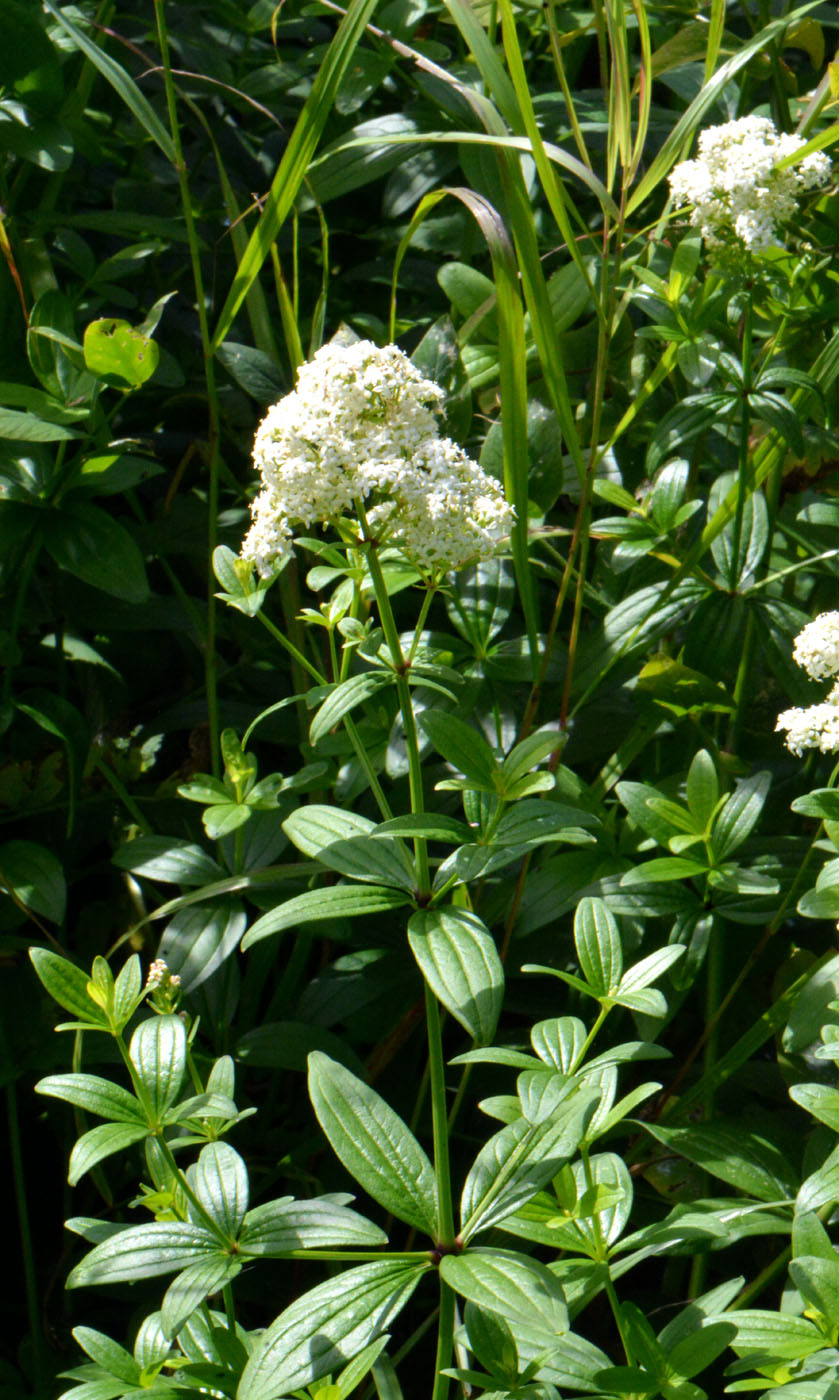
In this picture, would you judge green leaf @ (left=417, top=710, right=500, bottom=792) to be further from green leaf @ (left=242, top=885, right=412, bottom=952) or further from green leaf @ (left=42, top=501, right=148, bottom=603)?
green leaf @ (left=42, top=501, right=148, bottom=603)

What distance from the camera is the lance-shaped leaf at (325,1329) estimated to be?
31.2 inches

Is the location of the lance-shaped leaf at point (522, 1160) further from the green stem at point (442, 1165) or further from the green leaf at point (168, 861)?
the green leaf at point (168, 861)

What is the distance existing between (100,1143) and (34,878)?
481mm

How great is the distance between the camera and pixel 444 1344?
890 millimetres

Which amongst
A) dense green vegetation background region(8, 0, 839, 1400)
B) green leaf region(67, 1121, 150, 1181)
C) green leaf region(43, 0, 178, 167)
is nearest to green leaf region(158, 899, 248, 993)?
dense green vegetation background region(8, 0, 839, 1400)

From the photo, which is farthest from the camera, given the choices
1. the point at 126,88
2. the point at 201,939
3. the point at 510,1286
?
the point at 201,939

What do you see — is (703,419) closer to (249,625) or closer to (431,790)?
(431,790)

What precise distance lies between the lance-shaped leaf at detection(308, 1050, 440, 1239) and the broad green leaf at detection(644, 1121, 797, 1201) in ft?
0.80

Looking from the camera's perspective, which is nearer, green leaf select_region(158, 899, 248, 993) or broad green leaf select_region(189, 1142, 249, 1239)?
broad green leaf select_region(189, 1142, 249, 1239)

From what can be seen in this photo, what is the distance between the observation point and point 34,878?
1.32 m

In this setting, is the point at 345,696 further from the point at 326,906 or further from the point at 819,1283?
the point at 819,1283

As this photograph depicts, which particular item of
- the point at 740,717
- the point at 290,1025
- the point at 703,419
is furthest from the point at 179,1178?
the point at 703,419

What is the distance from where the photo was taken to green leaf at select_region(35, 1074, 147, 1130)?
2.96 ft

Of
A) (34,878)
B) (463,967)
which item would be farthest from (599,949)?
(34,878)
